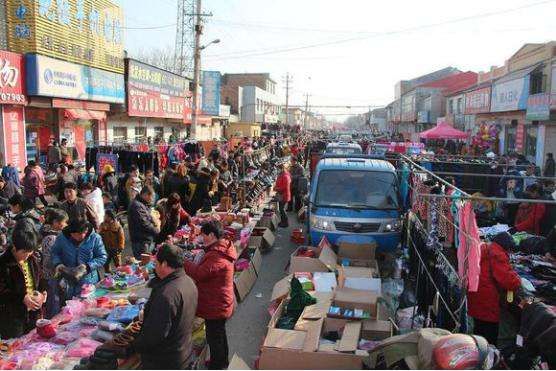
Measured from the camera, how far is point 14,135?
17891mm

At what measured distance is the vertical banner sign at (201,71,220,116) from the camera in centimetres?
4047

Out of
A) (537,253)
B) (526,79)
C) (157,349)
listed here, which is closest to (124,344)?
(157,349)

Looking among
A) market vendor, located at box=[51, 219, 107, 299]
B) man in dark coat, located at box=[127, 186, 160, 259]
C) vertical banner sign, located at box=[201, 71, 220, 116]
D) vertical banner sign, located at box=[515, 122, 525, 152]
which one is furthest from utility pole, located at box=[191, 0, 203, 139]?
market vendor, located at box=[51, 219, 107, 299]

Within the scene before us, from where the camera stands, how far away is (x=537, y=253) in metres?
8.83

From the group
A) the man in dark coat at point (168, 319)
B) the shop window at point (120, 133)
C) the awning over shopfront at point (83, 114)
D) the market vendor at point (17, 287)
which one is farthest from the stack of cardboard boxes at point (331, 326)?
the shop window at point (120, 133)

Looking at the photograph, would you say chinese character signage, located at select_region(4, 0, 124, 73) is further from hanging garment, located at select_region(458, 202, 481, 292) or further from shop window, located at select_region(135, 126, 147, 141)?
hanging garment, located at select_region(458, 202, 481, 292)

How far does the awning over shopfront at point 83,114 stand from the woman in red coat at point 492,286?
19.4 metres

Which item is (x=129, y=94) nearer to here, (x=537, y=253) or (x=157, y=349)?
(x=537, y=253)


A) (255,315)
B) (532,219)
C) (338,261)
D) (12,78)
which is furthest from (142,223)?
(12,78)

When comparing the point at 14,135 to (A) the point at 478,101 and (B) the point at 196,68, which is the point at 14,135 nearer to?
(B) the point at 196,68

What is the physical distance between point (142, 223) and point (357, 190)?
448 centimetres

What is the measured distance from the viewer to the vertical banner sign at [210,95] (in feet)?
133

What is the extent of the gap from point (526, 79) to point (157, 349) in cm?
2218

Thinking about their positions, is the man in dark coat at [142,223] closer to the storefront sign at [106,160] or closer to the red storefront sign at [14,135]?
the storefront sign at [106,160]
